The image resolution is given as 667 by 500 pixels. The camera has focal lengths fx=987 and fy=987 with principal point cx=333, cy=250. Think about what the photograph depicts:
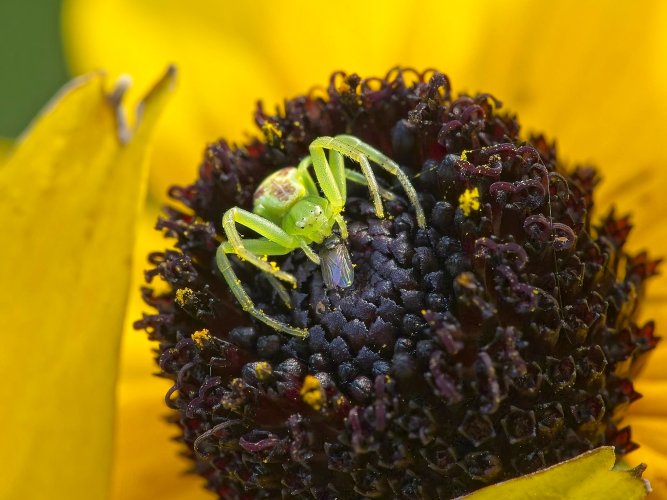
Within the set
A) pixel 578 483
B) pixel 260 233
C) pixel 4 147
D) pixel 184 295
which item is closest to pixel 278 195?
pixel 260 233

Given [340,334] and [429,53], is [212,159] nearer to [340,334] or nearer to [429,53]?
[340,334]

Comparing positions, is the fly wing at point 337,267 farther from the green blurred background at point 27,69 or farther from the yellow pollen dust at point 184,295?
the green blurred background at point 27,69

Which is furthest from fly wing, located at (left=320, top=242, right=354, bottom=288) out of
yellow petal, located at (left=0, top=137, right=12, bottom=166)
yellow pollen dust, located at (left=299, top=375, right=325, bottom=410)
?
yellow petal, located at (left=0, top=137, right=12, bottom=166)

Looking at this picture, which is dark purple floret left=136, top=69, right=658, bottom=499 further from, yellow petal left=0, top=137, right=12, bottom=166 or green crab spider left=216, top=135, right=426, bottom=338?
yellow petal left=0, top=137, right=12, bottom=166

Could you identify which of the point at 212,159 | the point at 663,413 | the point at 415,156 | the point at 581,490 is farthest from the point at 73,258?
the point at 663,413

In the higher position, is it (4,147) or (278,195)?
(4,147)

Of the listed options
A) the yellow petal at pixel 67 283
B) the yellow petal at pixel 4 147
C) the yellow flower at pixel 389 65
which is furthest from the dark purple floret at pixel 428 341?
the yellow petal at pixel 4 147

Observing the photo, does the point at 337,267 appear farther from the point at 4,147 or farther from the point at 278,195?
the point at 4,147
